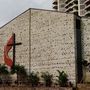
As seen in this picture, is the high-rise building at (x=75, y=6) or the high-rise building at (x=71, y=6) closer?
the high-rise building at (x=75, y=6)

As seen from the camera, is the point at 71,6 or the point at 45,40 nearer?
the point at 45,40

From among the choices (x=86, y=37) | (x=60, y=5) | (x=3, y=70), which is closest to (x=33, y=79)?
(x=3, y=70)

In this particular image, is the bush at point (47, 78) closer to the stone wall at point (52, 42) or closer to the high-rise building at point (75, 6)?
the stone wall at point (52, 42)

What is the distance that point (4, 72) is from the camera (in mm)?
59000

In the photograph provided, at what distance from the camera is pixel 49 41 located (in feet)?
178

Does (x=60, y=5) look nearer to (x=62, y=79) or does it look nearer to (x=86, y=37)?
(x=86, y=37)

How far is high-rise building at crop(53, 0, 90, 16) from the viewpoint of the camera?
9766cm

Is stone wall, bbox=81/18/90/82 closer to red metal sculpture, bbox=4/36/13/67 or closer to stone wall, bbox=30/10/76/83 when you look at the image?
stone wall, bbox=30/10/76/83

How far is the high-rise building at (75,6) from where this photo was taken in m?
97.7

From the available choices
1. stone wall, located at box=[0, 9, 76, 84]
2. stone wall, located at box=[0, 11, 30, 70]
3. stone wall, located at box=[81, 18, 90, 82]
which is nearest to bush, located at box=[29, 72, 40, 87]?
stone wall, located at box=[0, 9, 76, 84]

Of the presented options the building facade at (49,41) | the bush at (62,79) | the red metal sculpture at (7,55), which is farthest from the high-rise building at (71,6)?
the bush at (62,79)

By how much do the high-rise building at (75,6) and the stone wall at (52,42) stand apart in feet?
128

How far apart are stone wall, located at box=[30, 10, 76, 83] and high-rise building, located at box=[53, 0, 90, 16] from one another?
3893 centimetres

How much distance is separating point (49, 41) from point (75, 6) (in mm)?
52614
